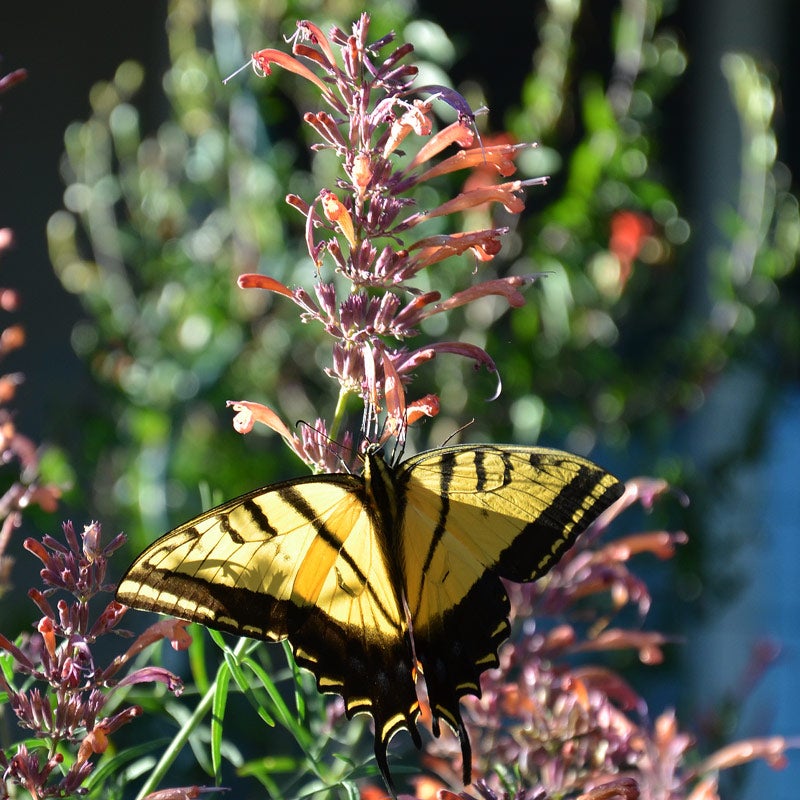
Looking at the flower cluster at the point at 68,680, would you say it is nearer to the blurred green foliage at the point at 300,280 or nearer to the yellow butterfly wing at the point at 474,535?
the yellow butterfly wing at the point at 474,535

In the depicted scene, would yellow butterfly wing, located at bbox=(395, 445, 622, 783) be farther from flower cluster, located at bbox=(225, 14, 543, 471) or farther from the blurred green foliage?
the blurred green foliage

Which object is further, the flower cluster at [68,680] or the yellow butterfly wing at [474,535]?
the yellow butterfly wing at [474,535]

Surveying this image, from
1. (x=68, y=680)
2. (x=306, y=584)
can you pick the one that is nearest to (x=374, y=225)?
(x=306, y=584)

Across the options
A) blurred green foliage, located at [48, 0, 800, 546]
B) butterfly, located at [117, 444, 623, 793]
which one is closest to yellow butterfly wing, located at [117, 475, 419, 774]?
butterfly, located at [117, 444, 623, 793]

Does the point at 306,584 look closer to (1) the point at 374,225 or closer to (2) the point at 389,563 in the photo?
(2) the point at 389,563

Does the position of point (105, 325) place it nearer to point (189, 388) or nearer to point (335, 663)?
point (189, 388)

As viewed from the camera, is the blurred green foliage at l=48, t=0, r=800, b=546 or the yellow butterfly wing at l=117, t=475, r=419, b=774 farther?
the blurred green foliage at l=48, t=0, r=800, b=546

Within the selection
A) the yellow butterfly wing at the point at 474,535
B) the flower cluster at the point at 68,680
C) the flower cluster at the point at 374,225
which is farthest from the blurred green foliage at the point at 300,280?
the flower cluster at the point at 68,680
